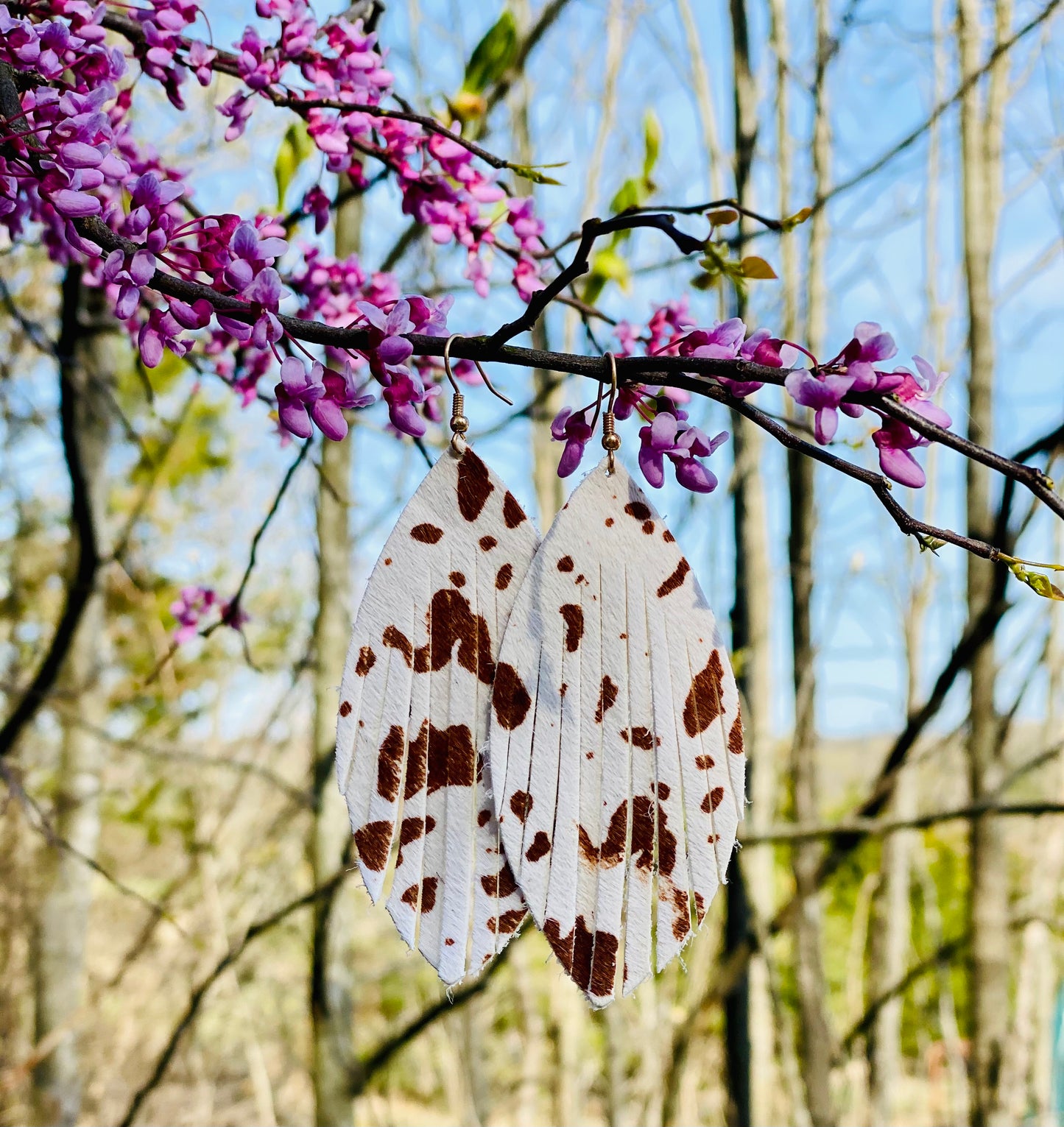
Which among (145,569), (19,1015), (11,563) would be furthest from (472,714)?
(11,563)

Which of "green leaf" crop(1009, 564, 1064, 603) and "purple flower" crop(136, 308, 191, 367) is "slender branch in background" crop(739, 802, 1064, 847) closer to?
"green leaf" crop(1009, 564, 1064, 603)

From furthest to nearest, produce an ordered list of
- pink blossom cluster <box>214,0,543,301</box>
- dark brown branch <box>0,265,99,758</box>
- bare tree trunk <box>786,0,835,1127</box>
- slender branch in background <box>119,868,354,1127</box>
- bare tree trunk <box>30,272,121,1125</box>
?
bare tree trunk <box>30,272,121,1125</box>
bare tree trunk <box>786,0,835,1127</box>
dark brown branch <box>0,265,99,758</box>
slender branch in background <box>119,868,354,1127</box>
pink blossom cluster <box>214,0,543,301</box>

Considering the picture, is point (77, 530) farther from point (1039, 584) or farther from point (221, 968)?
point (1039, 584)

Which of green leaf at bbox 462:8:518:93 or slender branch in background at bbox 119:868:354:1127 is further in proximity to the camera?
slender branch in background at bbox 119:868:354:1127

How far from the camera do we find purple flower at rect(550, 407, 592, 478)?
1.70 feet

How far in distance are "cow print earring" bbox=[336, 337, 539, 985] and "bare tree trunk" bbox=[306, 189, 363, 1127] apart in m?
0.91

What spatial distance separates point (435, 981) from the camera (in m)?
2.81

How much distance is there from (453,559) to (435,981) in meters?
2.60

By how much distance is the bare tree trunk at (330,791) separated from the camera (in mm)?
1477

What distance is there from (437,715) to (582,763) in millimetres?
84

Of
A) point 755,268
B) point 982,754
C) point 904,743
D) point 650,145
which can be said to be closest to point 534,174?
point 755,268

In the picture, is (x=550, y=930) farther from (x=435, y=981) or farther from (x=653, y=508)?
(x=435, y=981)

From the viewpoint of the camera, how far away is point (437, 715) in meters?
0.53

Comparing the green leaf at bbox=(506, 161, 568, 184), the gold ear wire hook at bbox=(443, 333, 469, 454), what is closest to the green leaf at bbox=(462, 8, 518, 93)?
the green leaf at bbox=(506, 161, 568, 184)
